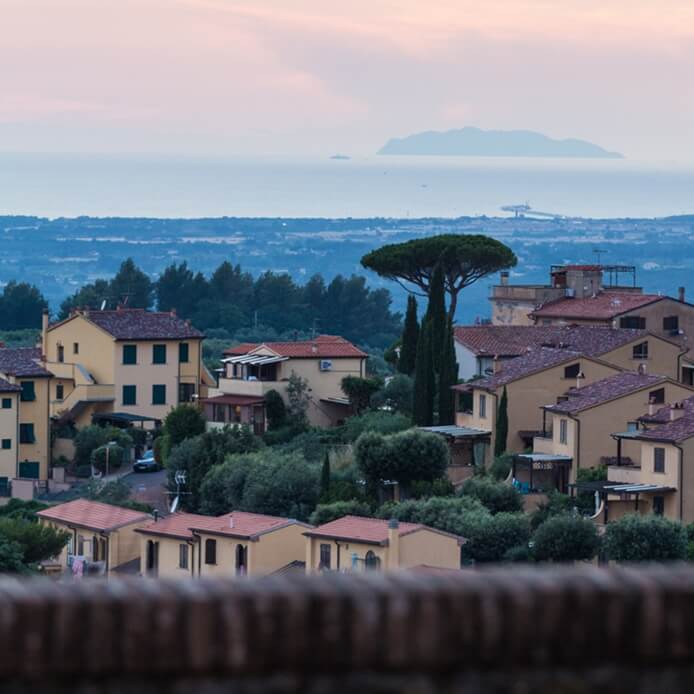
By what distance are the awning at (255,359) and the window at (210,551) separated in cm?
1627

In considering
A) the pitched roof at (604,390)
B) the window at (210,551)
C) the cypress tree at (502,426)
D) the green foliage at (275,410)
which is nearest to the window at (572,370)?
the pitched roof at (604,390)

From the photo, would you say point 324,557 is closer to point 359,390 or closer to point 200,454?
point 200,454

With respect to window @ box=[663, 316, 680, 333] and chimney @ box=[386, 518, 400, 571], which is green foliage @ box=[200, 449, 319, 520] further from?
window @ box=[663, 316, 680, 333]

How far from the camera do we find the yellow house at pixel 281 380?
5000 centimetres

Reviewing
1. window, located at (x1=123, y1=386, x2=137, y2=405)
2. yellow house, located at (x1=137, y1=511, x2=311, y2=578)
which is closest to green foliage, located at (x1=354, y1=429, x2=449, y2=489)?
yellow house, located at (x1=137, y1=511, x2=311, y2=578)

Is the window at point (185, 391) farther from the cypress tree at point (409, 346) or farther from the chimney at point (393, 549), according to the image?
the chimney at point (393, 549)

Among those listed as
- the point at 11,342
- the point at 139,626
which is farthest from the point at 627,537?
the point at 11,342

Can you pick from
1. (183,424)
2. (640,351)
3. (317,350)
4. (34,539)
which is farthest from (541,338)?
(34,539)

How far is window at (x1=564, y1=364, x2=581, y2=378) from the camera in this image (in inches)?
1753

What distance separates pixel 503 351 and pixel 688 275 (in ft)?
462

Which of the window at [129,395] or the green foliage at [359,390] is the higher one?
the green foliage at [359,390]

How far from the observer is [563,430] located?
4138cm

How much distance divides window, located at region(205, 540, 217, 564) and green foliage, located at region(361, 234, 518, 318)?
24545mm

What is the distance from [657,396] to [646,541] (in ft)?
29.1
